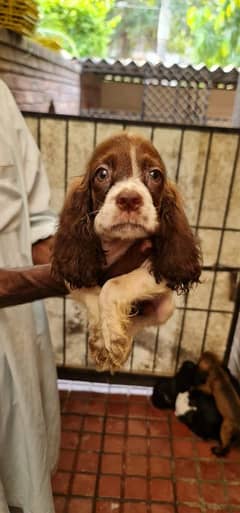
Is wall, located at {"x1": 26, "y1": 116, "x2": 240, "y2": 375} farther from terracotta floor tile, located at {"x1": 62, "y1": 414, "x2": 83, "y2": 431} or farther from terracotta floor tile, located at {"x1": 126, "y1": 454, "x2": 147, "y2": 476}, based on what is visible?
terracotta floor tile, located at {"x1": 126, "y1": 454, "x2": 147, "y2": 476}

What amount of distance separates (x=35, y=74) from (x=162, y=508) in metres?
3.55

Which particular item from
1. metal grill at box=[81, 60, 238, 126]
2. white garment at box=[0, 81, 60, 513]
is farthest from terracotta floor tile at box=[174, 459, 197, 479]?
metal grill at box=[81, 60, 238, 126]

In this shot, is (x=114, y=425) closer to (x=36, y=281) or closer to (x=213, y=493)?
(x=213, y=493)

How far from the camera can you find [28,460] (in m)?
1.66

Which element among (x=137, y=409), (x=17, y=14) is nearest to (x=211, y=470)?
(x=137, y=409)

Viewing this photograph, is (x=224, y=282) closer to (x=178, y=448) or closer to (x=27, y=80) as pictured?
(x=178, y=448)

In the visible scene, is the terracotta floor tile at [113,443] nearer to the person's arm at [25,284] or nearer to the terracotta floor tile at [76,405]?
the terracotta floor tile at [76,405]

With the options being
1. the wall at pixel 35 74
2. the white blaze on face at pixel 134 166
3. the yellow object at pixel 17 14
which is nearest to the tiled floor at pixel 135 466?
the white blaze on face at pixel 134 166

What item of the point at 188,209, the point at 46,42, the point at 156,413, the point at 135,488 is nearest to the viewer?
the point at 135,488

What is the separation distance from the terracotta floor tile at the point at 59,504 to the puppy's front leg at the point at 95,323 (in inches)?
56.6

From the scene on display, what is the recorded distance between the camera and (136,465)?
2.51 m

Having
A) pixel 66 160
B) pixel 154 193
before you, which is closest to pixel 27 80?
pixel 66 160

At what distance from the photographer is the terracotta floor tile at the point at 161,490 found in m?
2.32

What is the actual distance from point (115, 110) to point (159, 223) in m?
6.23
